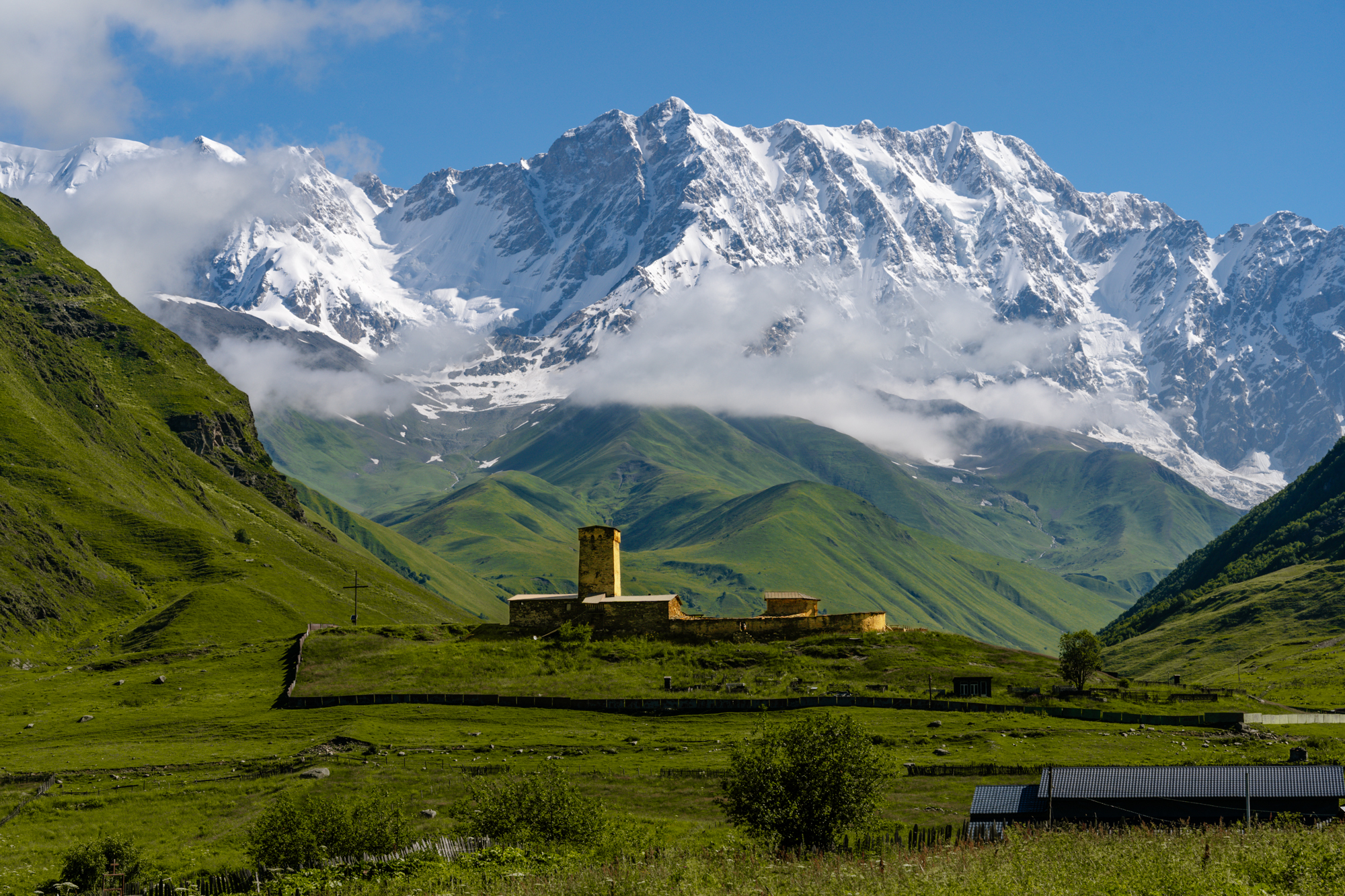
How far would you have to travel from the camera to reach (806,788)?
5162cm

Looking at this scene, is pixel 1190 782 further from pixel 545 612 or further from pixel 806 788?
pixel 545 612

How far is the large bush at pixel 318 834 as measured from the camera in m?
50.5

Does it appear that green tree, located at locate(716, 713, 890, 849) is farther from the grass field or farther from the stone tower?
the stone tower

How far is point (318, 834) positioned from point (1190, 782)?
3926cm

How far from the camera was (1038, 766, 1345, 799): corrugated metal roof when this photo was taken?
175 ft

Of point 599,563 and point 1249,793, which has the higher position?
point 599,563

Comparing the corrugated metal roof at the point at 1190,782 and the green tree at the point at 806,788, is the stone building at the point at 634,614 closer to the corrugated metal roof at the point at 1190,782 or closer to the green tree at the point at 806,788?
the corrugated metal roof at the point at 1190,782

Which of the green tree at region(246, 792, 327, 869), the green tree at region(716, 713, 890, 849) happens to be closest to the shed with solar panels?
the green tree at region(716, 713, 890, 849)

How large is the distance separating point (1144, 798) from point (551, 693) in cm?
4943

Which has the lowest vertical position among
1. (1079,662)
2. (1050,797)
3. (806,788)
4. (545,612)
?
(1050,797)

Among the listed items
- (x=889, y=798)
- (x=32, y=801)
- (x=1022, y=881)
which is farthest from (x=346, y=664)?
(x=1022, y=881)

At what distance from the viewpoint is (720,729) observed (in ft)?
273

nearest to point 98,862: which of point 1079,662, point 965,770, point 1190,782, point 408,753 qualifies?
point 408,753

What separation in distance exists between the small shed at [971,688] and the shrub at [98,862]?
5973 cm
